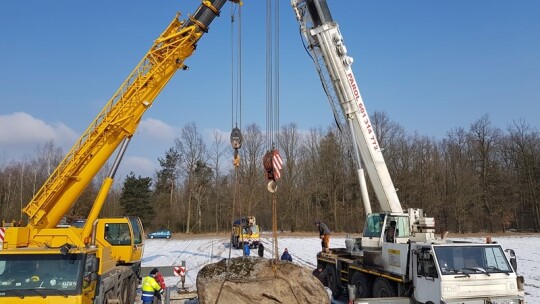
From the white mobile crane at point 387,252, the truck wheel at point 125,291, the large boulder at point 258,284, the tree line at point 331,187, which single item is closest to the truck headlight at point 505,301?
the white mobile crane at point 387,252

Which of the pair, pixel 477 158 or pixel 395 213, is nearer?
pixel 395 213

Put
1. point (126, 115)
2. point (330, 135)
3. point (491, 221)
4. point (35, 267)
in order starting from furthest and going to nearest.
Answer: point (330, 135) → point (491, 221) → point (126, 115) → point (35, 267)

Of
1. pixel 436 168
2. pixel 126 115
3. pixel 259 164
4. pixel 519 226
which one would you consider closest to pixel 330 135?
pixel 259 164

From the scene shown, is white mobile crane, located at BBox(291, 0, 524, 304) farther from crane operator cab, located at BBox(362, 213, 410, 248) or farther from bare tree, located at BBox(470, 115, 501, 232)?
bare tree, located at BBox(470, 115, 501, 232)

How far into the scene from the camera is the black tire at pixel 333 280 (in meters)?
13.1

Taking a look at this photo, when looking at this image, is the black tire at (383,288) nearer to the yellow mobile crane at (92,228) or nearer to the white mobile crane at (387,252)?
the white mobile crane at (387,252)

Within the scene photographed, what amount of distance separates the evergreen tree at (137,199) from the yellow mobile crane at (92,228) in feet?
132

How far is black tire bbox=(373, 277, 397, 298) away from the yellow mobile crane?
252 inches

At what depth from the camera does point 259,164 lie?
55.4 m

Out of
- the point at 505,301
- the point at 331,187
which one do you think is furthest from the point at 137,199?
the point at 505,301

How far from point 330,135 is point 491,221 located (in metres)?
22.2

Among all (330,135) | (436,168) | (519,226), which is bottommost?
(519,226)

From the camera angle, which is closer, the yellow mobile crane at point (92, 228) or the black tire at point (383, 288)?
the yellow mobile crane at point (92, 228)

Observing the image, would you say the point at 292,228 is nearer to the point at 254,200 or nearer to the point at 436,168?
the point at 254,200
